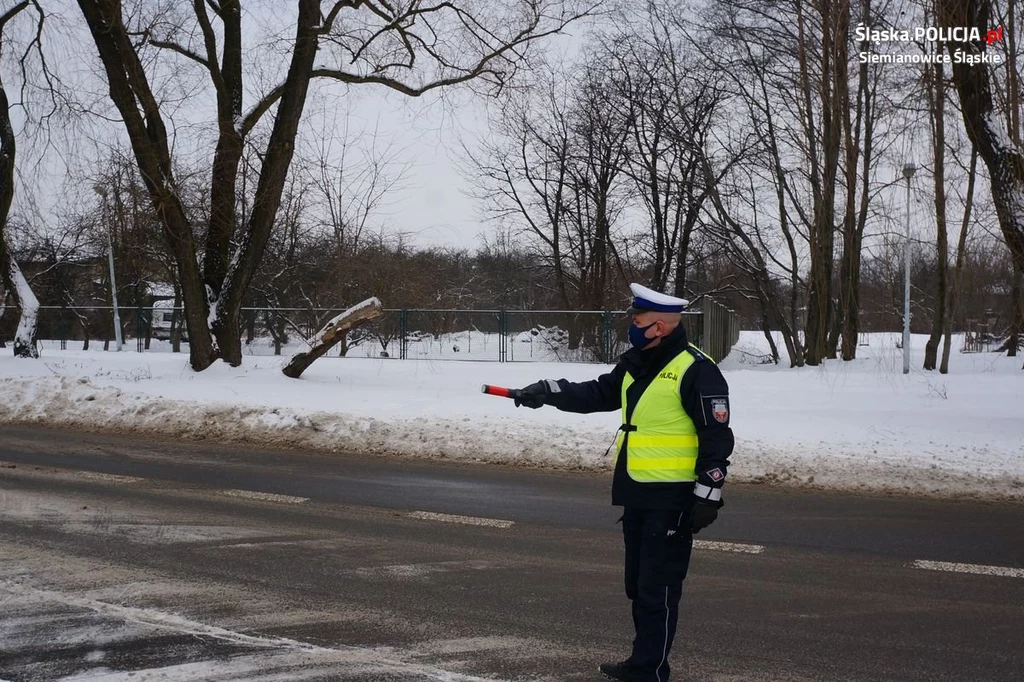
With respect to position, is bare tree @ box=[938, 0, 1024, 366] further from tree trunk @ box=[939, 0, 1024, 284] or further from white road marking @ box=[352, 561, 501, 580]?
white road marking @ box=[352, 561, 501, 580]

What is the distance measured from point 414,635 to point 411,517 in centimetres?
297

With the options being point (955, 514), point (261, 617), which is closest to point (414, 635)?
point (261, 617)

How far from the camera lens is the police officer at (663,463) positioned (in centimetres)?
425

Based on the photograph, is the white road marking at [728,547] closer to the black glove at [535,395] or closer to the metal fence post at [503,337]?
the black glove at [535,395]

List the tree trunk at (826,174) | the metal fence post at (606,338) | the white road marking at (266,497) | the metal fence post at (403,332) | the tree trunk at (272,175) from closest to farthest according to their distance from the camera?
the white road marking at (266,497)
the tree trunk at (272,175)
the tree trunk at (826,174)
the metal fence post at (606,338)
the metal fence post at (403,332)

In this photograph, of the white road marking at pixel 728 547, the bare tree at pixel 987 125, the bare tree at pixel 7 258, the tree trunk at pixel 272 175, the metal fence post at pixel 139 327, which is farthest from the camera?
the metal fence post at pixel 139 327

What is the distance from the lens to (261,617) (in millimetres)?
5367

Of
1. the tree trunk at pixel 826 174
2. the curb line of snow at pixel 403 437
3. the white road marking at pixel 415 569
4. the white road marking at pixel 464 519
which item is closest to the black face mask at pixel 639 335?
the white road marking at pixel 415 569

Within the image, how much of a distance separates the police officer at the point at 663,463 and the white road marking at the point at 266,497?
4918 mm

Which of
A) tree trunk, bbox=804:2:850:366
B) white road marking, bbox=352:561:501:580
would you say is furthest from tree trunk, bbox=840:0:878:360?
white road marking, bbox=352:561:501:580

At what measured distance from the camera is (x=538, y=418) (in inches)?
516

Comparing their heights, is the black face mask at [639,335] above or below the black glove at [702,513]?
above

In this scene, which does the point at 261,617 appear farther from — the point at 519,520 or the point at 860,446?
the point at 860,446

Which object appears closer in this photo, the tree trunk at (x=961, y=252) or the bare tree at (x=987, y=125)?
the bare tree at (x=987, y=125)
